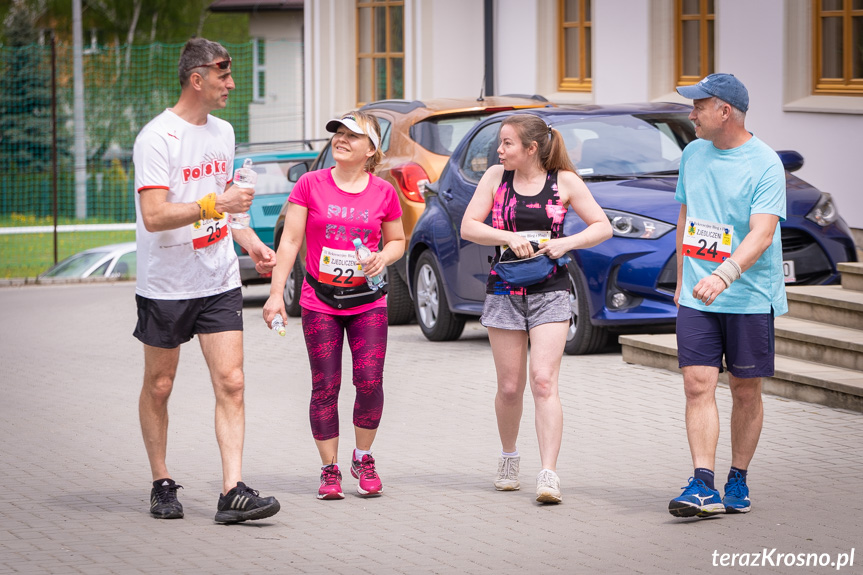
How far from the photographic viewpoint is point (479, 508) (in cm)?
662

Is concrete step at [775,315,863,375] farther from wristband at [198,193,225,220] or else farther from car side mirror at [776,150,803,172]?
wristband at [198,193,225,220]

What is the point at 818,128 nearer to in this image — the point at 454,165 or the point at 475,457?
the point at 454,165

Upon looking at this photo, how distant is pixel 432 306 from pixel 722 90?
670 cm

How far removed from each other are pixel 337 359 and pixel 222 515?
984 millimetres

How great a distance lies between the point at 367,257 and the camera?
678cm

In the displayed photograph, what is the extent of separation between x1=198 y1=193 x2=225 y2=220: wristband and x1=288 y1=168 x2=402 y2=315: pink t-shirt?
1.95 ft

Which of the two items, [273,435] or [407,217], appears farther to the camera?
[407,217]

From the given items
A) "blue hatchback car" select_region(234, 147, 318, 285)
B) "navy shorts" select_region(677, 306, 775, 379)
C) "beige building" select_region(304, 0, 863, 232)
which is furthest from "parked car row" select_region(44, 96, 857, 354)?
"navy shorts" select_region(677, 306, 775, 379)

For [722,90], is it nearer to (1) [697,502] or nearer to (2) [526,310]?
(2) [526,310]

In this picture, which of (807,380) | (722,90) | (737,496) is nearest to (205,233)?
(722,90)

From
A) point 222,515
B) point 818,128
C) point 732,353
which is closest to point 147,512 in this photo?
point 222,515

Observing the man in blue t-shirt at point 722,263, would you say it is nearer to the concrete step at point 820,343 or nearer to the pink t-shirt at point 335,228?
the pink t-shirt at point 335,228

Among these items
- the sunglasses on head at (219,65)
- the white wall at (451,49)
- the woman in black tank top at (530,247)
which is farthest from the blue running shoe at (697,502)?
the white wall at (451,49)

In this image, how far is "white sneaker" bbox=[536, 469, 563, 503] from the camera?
Answer: 21.5 ft
